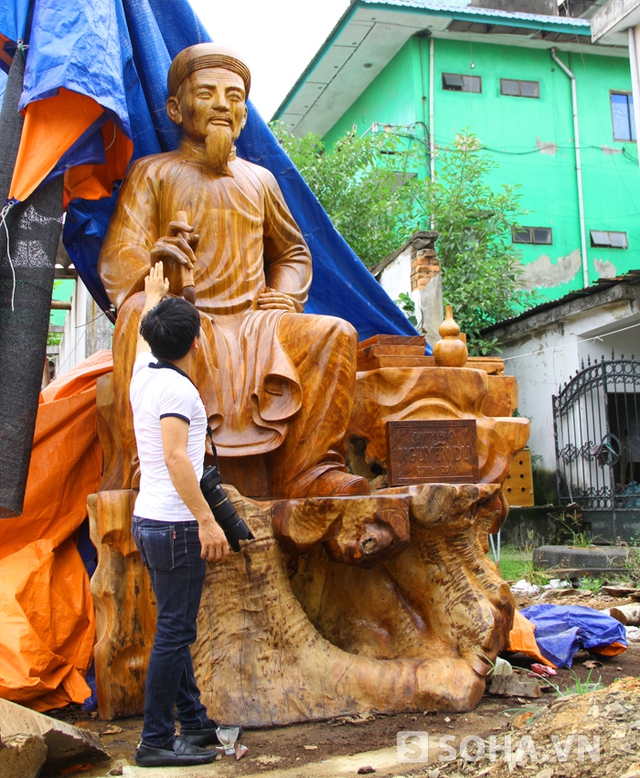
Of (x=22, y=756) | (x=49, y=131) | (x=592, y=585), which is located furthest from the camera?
(x=592, y=585)

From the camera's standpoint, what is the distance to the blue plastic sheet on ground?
3.85 metres

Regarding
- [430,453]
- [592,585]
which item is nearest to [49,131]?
[430,453]

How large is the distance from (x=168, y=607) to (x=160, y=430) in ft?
1.79

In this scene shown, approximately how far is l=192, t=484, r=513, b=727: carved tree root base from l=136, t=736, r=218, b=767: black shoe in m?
0.37

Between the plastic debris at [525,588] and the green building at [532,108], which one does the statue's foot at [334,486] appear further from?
the green building at [532,108]

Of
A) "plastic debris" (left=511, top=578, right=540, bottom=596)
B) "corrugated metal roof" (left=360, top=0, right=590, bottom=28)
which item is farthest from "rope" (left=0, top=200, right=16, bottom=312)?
"corrugated metal roof" (left=360, top=0, right=590, bottom=28)

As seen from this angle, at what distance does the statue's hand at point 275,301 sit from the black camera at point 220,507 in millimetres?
1339

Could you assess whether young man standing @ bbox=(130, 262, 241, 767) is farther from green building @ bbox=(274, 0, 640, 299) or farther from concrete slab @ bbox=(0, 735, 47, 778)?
green building @ bbox=(274, 0, 640, 299)

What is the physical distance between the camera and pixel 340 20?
43.5 ft

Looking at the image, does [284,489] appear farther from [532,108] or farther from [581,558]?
[532,108]

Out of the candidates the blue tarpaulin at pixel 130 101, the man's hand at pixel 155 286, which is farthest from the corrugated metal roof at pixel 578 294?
the man's hand at pixel 155 286

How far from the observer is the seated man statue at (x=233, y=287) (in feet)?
11.2

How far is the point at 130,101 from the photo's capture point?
Result: 4.35 metres

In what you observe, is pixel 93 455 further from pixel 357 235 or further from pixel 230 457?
pixel 357 235
